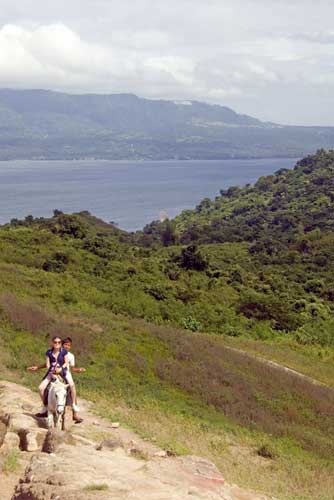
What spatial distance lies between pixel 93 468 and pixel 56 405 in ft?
9.01

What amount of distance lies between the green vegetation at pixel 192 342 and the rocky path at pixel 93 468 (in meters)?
1.53

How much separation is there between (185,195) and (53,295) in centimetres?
15343

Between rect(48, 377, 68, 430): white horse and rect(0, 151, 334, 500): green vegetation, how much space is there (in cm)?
196

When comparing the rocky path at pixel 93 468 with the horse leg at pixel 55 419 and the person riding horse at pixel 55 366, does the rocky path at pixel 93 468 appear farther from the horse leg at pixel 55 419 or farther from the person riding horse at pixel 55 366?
the person riding horse at pixel 55 366

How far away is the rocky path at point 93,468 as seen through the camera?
7.98 metres

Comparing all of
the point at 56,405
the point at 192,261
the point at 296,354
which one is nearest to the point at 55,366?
the point at 56,405

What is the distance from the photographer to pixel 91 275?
33844mm

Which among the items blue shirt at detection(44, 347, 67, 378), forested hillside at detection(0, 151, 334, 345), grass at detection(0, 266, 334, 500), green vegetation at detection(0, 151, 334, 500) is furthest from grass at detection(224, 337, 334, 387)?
blue shirt at detection(44, 347, 67, 378)

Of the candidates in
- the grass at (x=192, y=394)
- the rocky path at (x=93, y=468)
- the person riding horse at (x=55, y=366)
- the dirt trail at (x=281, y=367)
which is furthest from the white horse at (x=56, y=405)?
the dirt trail at (x=281, y=367)

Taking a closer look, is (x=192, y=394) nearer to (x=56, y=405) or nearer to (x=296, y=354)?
(x=56, y=405)

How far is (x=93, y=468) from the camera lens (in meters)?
8.84

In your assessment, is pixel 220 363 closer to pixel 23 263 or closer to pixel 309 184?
pixel 23 263

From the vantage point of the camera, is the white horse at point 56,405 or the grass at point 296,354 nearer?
the white horse at point 56,405

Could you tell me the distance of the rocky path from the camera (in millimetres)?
7984
